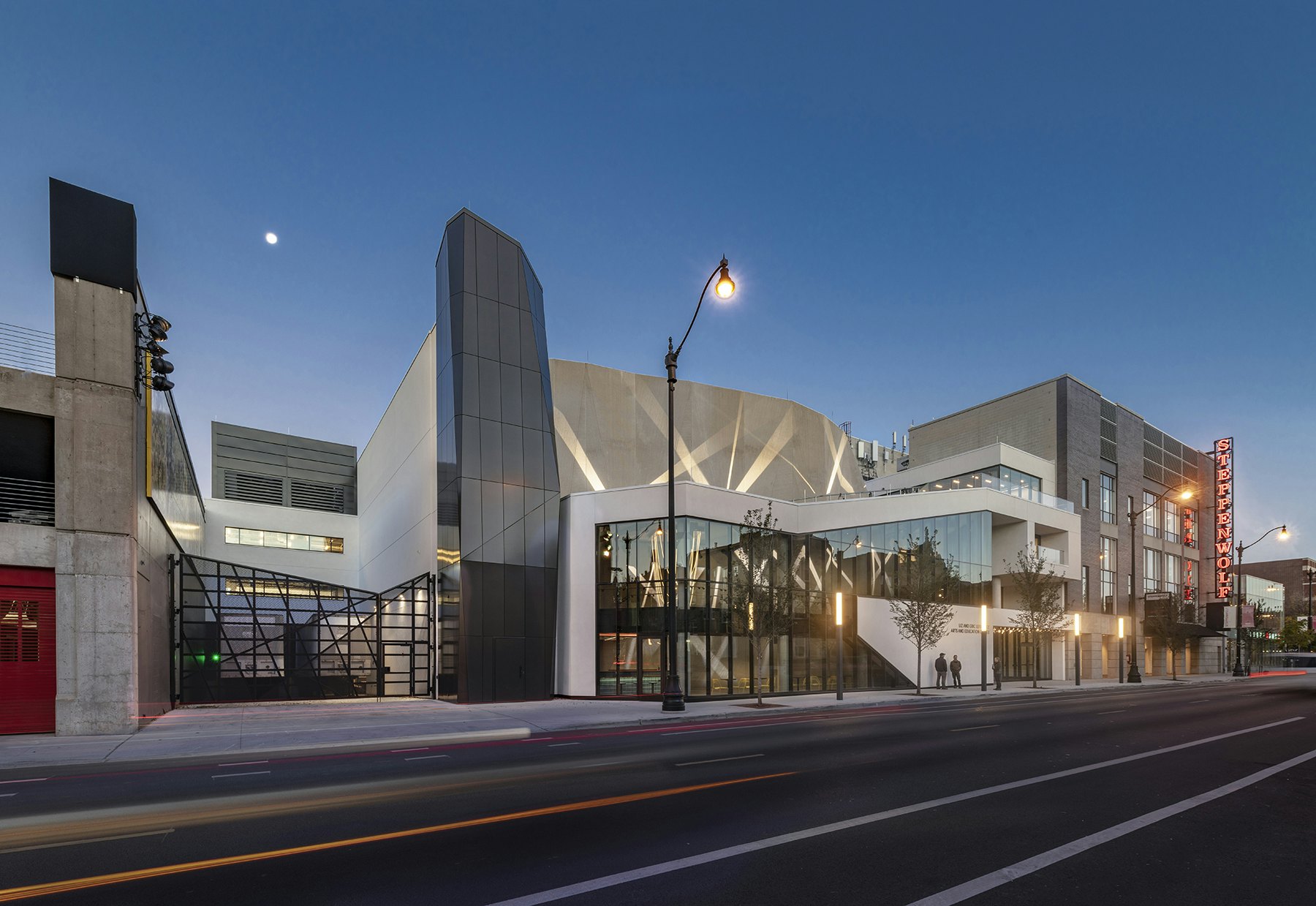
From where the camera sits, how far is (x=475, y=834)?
774 centimetres

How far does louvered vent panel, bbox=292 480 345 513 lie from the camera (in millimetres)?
57281

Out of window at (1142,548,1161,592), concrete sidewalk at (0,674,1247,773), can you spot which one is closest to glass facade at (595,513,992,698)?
concrete sidewalk at (0,674,1247,773)

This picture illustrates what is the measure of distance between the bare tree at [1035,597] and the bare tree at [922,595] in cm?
413

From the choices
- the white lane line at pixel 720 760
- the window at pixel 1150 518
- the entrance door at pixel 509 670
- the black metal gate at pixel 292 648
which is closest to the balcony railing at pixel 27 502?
the black metal gate at pixel 292 648

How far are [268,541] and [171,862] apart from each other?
161 ft

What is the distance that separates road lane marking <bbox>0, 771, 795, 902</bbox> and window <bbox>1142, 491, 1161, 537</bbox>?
63.9 metres

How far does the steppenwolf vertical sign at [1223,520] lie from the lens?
67.7m

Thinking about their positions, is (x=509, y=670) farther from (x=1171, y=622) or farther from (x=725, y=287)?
(x=1171, y=622)

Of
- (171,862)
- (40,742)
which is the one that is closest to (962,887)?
(171,862)

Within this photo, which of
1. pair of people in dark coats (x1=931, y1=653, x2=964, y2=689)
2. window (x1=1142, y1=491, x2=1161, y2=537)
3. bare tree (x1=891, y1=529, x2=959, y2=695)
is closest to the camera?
bare tree (x1=891, y1=529, x2=959, y2=695)

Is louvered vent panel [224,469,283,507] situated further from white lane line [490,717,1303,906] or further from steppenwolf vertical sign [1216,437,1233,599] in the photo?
steppenwolf vertical sign [1216,437,1233,599]

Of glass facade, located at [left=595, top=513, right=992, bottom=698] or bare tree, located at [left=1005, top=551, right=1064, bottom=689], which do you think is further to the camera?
bare tree, located at [left=1005, top=551, right=1064, bottom=689]

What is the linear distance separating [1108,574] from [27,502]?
2460 inches

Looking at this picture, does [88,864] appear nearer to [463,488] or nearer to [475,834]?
[475,834]
